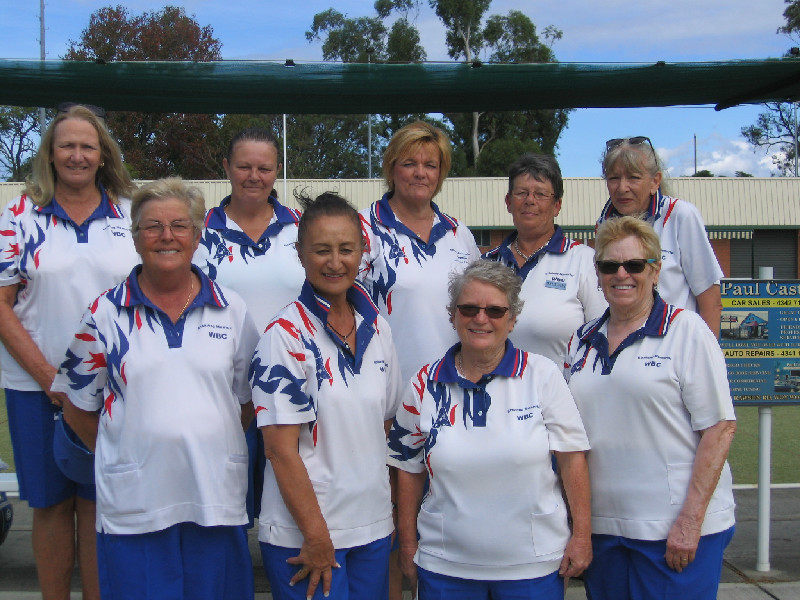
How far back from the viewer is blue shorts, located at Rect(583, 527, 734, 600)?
289 cm

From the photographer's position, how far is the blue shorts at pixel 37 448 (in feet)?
11.7

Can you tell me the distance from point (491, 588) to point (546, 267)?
154 cm

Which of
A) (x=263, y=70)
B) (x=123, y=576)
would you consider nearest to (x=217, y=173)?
(x=263, y=70)

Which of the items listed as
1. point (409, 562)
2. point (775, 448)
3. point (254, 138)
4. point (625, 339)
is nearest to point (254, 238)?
point (254, 138)

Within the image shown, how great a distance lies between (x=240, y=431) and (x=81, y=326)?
69 cm

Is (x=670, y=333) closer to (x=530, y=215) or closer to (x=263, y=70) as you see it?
(x=530, y=215)

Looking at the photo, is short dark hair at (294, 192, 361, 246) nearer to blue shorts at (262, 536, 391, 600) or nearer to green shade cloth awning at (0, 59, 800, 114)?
blue shorts at (262, 536, 391, 600)

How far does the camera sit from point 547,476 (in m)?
2.84

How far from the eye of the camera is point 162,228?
9.32 feet

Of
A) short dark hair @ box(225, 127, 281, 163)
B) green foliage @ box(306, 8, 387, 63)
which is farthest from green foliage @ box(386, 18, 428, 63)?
short dark hair @ box(225, 127, 281, 163)

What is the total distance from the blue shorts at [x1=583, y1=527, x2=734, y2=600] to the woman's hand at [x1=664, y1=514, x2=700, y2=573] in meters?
0.04

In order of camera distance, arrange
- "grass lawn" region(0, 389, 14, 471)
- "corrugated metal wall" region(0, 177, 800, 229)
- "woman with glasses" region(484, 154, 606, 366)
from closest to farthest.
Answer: "woman with glasses" region(484, 154, 606, 366), "grass lawn" region(0, 389, 14, 471), "corrugated metal wall" region(0, 177, 800, 229)

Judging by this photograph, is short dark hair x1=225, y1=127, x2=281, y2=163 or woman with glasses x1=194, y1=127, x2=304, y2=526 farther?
short dark hair x1=225, y1=127, x2=281, y2=163

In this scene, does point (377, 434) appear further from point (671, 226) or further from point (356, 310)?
point (671, 226)
